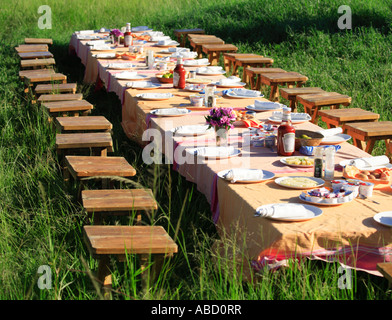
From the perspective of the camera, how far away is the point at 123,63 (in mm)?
Result: 7578

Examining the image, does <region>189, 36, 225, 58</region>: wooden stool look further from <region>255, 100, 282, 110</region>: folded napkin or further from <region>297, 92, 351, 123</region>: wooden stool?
<region>255, 100, 282, 110</region>: folded napkin

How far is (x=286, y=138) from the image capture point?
404 centimetres

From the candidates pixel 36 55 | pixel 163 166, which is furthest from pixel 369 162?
pixel 36 55

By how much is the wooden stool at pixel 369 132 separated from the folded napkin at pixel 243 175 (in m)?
1.87

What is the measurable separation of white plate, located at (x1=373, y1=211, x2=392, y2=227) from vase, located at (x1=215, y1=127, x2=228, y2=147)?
1393 millimetres

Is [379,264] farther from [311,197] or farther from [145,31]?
[145,31]

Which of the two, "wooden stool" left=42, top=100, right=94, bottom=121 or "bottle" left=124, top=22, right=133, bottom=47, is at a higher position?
"bottle" left=124, top=22, right=133, bottom=47

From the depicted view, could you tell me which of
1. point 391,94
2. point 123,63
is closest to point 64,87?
point 123,63

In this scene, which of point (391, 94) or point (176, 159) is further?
point (391, 94)

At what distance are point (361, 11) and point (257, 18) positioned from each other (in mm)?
1861

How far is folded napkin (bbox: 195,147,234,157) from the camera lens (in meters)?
4.06

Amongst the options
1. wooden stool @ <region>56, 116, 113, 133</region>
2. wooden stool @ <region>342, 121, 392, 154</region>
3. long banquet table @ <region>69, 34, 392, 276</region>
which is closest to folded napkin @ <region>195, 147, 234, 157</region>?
long banquet table @ <region>69, 34, 392, 276</region>

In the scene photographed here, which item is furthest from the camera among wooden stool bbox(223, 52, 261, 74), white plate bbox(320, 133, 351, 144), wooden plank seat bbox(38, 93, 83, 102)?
wooden stool bbox(223, 52, 261, 74)
